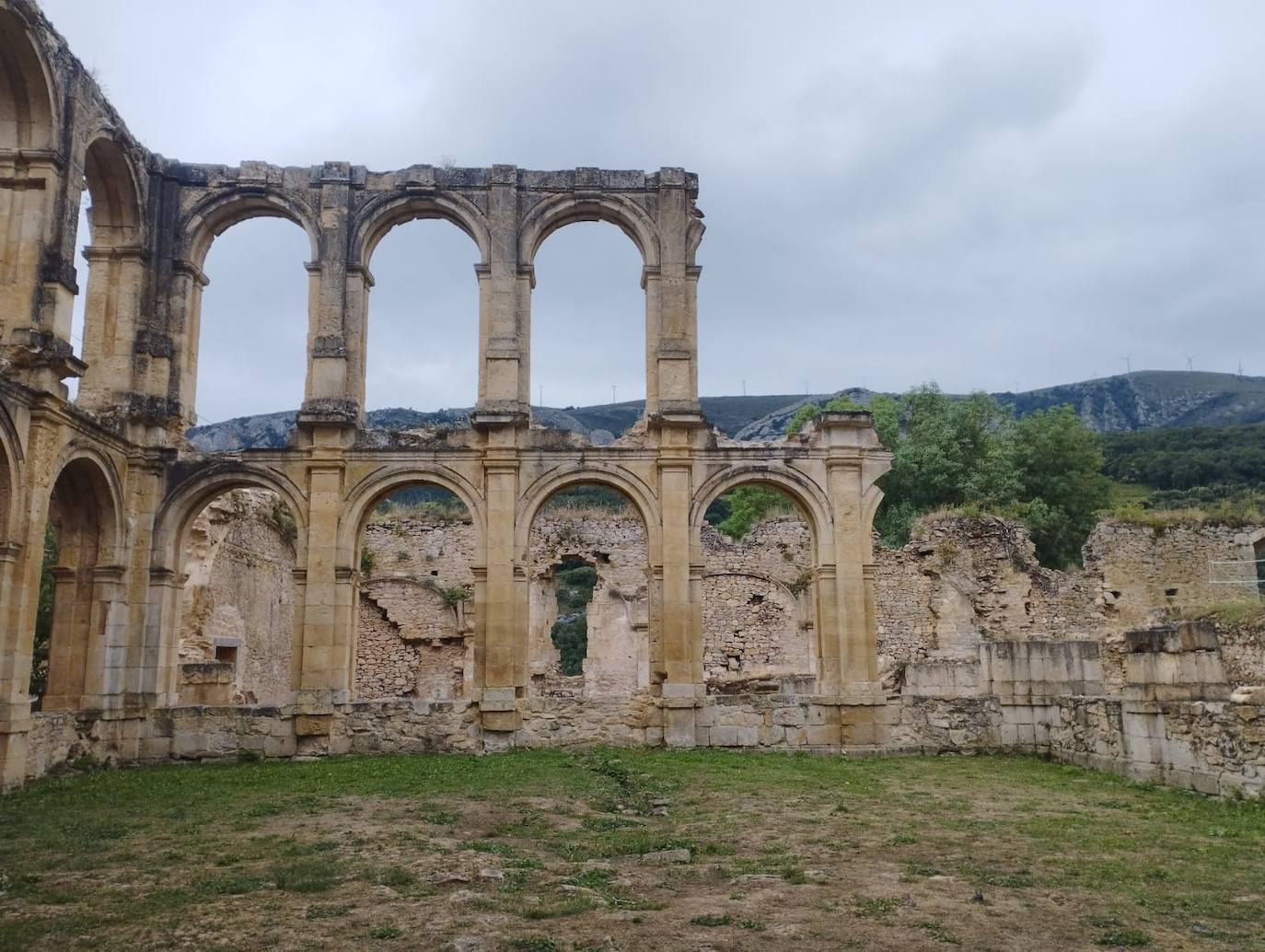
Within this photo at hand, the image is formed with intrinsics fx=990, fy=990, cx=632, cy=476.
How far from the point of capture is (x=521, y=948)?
542 centimetres

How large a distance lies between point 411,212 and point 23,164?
21.1ft

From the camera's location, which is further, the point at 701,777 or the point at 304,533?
the point at 304,533

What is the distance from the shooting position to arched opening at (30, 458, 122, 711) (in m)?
15.6

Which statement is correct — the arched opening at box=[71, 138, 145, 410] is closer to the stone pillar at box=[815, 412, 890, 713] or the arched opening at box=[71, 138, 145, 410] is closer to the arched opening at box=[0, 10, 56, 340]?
the arched opening at box=[0, 10, 56, 340]

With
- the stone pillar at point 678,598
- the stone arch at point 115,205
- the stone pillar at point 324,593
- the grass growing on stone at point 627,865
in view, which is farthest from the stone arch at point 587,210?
the grass growing on stone at point 627,865

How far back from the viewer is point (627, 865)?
25.2ft

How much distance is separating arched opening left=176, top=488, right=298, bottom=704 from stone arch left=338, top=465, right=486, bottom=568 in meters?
1.23

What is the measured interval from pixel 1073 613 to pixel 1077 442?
14.7 meters

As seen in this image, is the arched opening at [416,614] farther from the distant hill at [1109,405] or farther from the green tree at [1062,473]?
the distant hill at [1109,405]

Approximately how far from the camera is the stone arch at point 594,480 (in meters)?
17.2

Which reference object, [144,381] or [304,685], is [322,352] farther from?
[304,685]

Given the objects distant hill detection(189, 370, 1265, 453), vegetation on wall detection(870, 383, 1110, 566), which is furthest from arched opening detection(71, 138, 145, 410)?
distant hill detection(189, 370, 1265, 453)

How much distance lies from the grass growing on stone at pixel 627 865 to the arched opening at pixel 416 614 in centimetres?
1189

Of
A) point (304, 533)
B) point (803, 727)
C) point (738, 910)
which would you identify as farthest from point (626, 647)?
point (738, 910)
